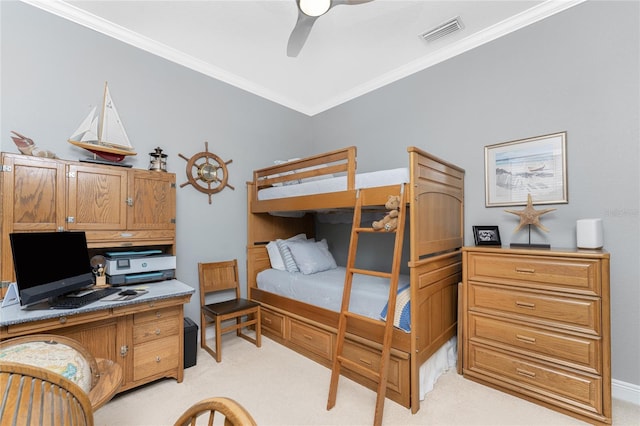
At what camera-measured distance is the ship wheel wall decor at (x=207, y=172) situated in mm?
3123

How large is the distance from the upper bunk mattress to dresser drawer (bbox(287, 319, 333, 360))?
1.32 m

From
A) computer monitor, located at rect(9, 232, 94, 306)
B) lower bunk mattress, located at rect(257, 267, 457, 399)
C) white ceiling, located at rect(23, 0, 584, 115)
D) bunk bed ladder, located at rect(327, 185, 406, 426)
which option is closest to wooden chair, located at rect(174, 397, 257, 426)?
bunk bed ladder, located at rect(327, 185, 406, 426)

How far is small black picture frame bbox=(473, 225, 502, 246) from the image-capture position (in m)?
2.51

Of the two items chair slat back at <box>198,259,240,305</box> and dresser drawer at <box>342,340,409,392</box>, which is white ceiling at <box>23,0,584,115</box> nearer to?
chair slat back at <box>198,259,240,305</box>

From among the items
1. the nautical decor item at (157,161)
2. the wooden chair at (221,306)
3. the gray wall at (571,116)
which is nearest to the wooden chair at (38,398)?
the wooden chair at (221,306)

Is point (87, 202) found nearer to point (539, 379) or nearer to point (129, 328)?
point (129, 328)

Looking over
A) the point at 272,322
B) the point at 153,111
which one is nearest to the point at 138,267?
the point at 272,322

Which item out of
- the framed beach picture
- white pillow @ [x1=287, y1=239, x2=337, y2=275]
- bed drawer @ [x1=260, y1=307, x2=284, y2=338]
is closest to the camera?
the framed beach picture

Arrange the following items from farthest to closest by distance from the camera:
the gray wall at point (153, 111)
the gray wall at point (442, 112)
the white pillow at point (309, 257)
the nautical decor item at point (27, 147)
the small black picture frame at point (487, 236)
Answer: the white pillow at point (309, 257), the small black picture frame at point (487, 236), the gray wall at point (153, 111), the gray wall at point (442, 112), the nautical decor item at point (27, 147)

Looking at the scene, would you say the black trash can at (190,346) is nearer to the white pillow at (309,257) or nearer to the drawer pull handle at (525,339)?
the white pillow at (309,257)

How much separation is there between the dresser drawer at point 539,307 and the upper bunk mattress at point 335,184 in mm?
1101

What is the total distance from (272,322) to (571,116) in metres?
3.37

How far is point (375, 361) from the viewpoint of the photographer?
2219 mm

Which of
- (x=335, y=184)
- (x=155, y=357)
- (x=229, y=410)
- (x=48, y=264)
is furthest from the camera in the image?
(x=335, y=184)
